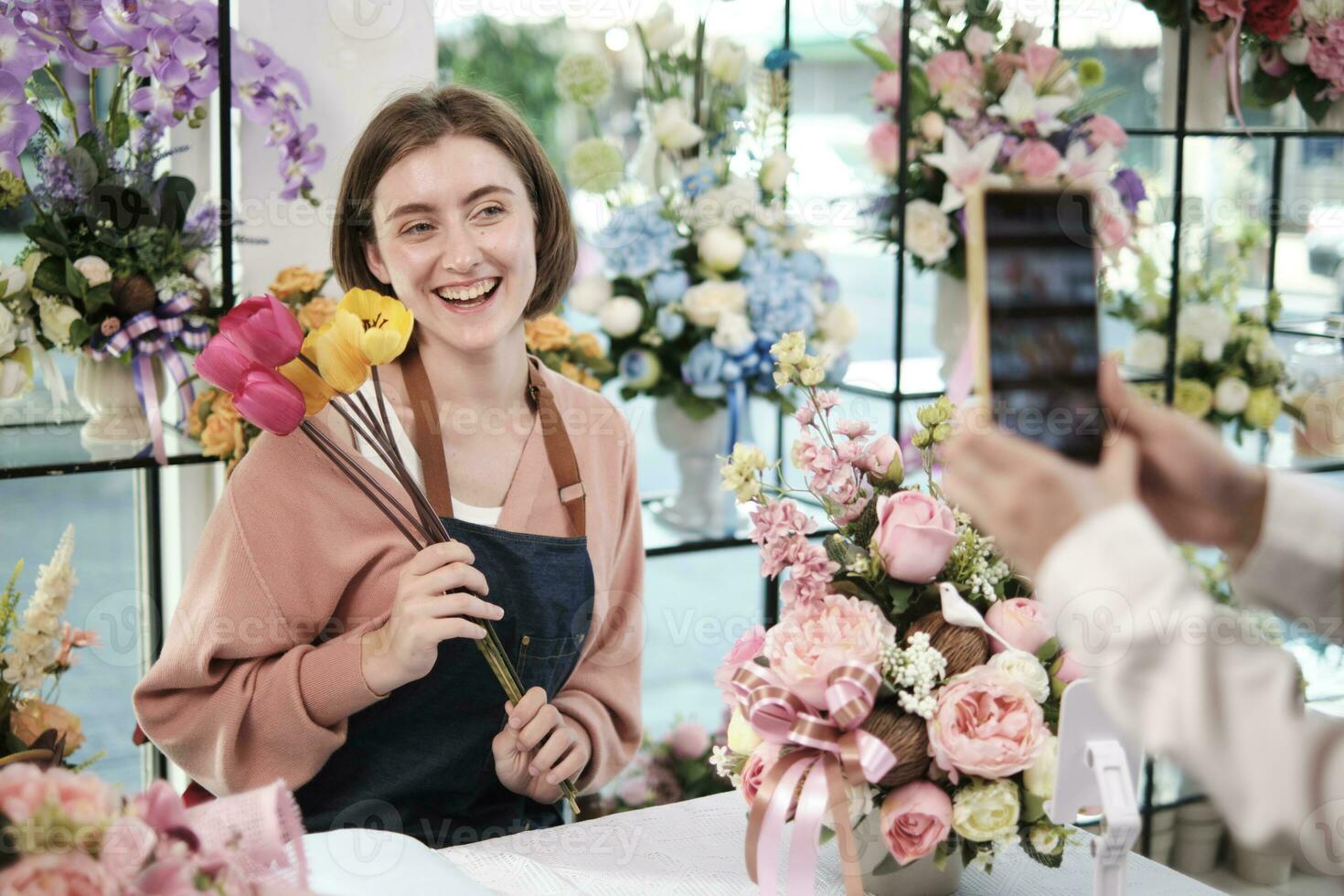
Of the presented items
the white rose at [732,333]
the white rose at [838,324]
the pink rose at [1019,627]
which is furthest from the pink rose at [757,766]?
the white rose at [838,324]

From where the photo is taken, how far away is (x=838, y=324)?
2.38 meters

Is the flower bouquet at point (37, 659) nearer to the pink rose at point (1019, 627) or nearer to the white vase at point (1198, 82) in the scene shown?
the pink rose at point (1019, 627)

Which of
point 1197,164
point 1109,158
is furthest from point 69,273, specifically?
point 1197,164

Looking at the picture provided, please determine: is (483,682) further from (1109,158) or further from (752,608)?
(1109,158)

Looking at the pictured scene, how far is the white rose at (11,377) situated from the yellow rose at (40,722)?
1.55 ft

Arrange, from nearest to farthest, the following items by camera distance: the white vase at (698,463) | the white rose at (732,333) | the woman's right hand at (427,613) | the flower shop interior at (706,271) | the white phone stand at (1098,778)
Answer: the white phone stand at (1098,778), the woman's right hand at (427,613), the flower shop interior at (706,271), the white rose at (732,333), the white vase at (698,463)

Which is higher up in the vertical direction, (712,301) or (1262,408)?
(712,301)

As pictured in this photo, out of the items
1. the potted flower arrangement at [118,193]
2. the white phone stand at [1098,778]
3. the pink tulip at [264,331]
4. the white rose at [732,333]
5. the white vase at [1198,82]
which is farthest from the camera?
the white vase at [1198,82]

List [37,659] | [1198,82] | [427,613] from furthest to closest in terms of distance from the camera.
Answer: [1198,82]
[37,659]
[427,613]

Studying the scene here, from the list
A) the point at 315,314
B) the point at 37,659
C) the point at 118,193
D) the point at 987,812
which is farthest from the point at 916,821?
the point at 118,193

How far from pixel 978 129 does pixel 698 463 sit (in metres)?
0.81

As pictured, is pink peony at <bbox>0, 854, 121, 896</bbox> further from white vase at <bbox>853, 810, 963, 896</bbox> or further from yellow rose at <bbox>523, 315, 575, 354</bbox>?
yellow rose at <bbox>523, 315, 575, 354</bbox>

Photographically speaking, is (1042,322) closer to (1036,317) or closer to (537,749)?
(1036,317)

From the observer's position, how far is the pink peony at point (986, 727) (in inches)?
43.2
